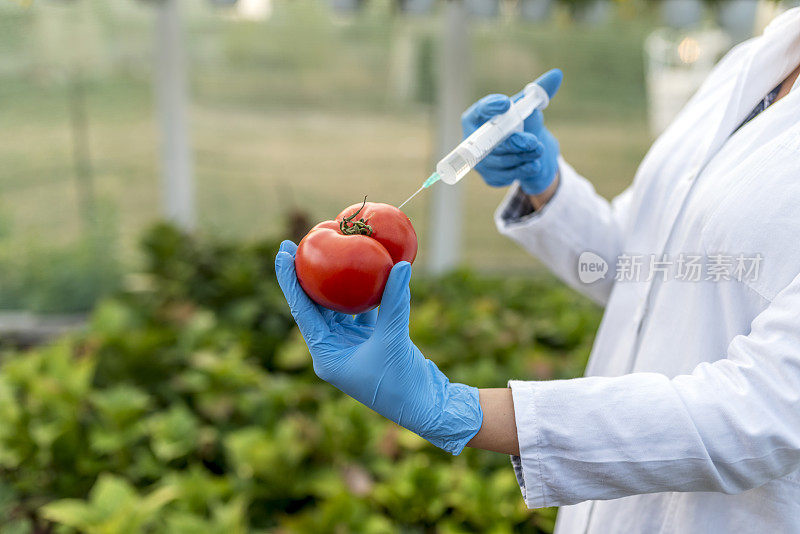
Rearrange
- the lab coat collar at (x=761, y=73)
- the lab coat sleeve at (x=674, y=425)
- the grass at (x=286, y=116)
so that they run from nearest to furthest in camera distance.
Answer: the lab coat sleeve at (x=674, y=425), the lab coat collar at (x=761, y=73), the grass at (x=286, y=116)

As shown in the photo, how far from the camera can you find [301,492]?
2.13m

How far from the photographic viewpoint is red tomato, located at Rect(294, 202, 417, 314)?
34.2 inches

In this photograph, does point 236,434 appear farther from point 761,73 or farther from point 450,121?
point 450,121

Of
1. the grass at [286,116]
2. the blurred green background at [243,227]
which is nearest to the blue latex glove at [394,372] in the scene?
the blurred green background at [243,227]

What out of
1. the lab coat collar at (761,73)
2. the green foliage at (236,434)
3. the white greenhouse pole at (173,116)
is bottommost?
the green foliage at (236,434)

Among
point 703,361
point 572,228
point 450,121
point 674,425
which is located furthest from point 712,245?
point 450,121

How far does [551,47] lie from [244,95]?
1.96 m

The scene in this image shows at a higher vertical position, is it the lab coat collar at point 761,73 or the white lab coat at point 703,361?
the lab coat collar at point 761,73

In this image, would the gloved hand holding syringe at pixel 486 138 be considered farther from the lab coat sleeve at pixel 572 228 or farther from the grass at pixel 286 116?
the grass at pixel 286 116

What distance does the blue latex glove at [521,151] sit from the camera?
3.92 ft

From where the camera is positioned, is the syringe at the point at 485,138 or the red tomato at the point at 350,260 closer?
the red tomato at the point at 350,260

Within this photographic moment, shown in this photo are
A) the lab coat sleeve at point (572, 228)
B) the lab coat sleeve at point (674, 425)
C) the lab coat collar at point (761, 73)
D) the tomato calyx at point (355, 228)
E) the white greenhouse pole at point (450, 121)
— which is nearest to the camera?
the lab coat sleeve at point (674, 425)

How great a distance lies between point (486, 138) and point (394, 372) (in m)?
0.47

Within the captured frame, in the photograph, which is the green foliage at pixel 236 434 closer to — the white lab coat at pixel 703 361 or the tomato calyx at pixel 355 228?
the white lab coat at pixel 703 361
